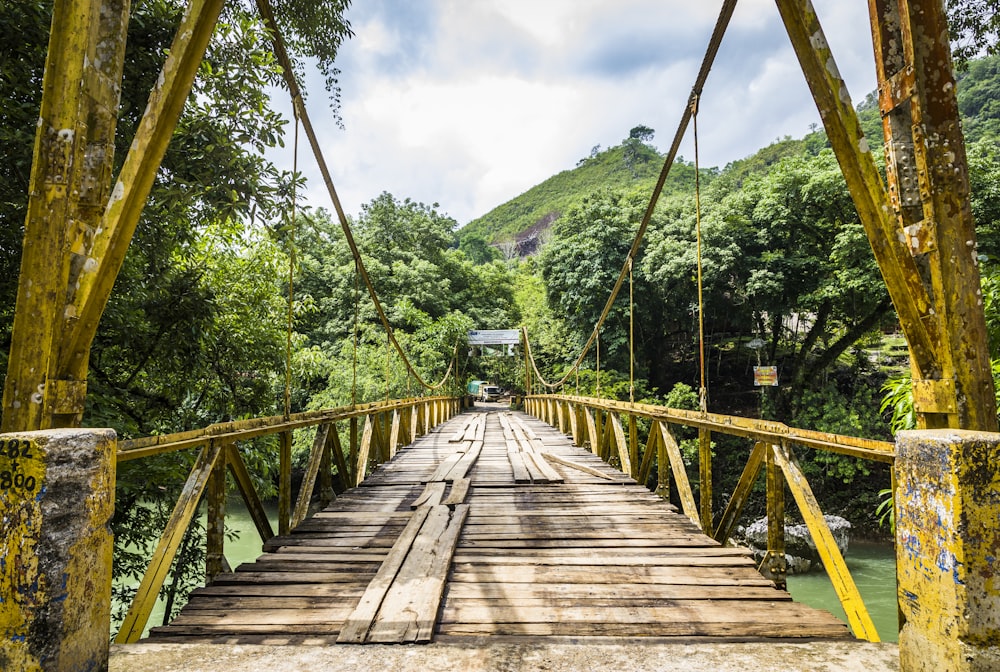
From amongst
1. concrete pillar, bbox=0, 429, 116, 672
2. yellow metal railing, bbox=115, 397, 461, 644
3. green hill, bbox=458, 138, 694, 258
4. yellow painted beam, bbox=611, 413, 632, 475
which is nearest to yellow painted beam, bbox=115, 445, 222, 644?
yellow metal railing, bbox=115, 397, 461, 644

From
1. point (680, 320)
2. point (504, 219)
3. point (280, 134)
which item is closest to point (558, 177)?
point (504, 219)

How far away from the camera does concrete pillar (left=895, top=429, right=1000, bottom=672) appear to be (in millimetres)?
965

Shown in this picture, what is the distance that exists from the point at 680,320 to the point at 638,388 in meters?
2.36

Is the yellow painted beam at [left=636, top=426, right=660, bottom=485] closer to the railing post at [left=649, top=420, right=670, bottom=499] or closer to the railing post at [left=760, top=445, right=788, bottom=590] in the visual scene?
the railing post at [left=649, top=420, right=670, bottom=499]

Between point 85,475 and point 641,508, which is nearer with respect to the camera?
point 85,475

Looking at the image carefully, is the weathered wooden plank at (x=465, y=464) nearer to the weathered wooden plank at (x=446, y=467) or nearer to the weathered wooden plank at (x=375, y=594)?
the weathered wooden plank at (x=446, y=467)

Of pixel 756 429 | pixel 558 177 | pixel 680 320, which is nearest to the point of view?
pixel 756 429

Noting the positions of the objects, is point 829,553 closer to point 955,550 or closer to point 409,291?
point 955,550

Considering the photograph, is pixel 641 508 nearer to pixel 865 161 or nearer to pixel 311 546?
pixel 311 546

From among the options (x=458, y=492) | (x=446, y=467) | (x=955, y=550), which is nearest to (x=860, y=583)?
(x=446, y=467)

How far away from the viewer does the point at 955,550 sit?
3.21 ft

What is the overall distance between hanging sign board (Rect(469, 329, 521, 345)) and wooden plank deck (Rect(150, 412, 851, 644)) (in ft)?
57.9

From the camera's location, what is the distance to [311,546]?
8.02ft

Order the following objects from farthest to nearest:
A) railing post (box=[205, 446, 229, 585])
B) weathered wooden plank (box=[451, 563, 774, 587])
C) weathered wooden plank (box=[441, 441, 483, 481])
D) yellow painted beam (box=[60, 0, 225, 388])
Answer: weathered wooden plank (box=[441, 441, 483, 481]) < railing post (box=[205, 446, 229, 585]) < weathered wooden plank (box=[451, 563, 774, 587]) < yellow painted beam (box=[60, 0, 225, 388])
